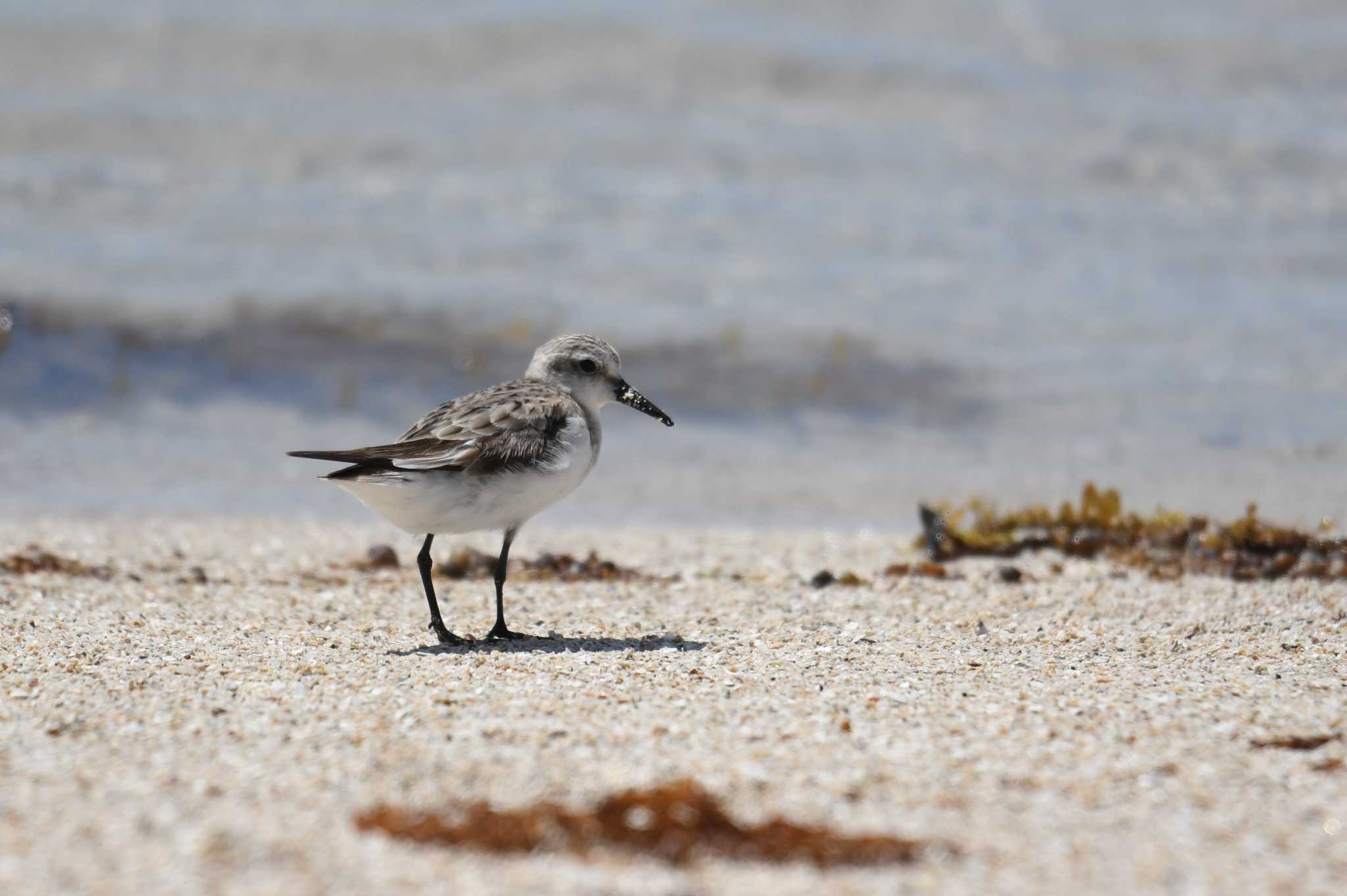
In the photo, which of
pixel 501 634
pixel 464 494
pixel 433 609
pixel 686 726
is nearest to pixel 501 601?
pixel 501 634

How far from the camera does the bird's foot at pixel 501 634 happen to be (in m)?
5.89

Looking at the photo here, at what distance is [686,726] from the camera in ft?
14.4

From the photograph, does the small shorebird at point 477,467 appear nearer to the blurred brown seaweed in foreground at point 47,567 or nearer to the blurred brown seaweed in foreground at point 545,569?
the blurred brown seaweed in foreground at point 545,569

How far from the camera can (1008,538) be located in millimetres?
7879

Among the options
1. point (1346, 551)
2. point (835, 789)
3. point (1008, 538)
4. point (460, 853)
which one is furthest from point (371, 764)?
point (1346, 551)

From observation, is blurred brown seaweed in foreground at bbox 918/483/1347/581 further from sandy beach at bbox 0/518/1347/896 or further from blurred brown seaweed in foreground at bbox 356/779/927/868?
blurred brown seaweed in foreground at bbox 356/779/927/868

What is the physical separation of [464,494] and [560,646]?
731 millimetres

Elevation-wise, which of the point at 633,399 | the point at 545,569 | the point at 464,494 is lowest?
the point at 545,569

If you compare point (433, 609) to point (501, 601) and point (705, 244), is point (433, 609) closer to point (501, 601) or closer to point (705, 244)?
point (501, 601)

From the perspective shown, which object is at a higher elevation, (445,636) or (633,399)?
(633,399)

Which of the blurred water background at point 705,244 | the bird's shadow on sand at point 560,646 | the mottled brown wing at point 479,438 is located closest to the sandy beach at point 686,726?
the bird's shadow on sand at point 560,646

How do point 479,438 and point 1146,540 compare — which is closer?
point 479,438

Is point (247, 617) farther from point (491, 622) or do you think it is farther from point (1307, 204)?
point (1307, 204)

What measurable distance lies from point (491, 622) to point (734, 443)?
5331 millimetres
